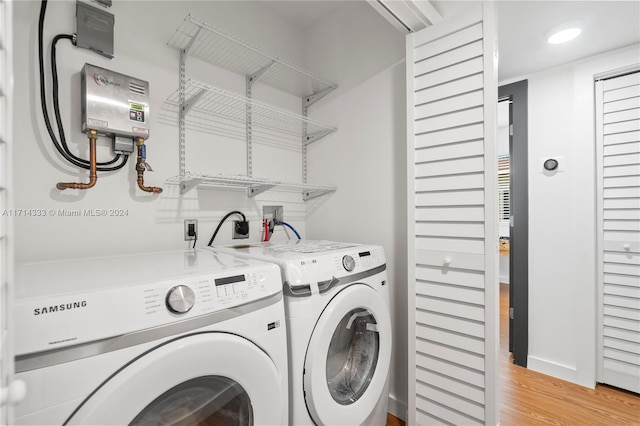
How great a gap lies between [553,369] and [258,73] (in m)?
2.91

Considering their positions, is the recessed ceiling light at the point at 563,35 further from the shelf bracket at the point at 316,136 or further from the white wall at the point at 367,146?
the shelf bracket at the point at 316,136

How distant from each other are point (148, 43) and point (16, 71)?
54cm

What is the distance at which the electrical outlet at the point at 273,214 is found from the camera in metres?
1.93

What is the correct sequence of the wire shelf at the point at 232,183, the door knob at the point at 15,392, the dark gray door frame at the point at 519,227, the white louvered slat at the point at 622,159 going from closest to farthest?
1. the door knob at the point at 15,392
2. the wire shelf at the point at 232,183
3. the white louvered slat at the point at 622,159
4. the dark gray door frame at the point at 519,227

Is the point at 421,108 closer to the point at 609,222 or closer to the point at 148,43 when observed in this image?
the point at 148,43

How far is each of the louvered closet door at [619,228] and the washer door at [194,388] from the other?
7.58 feet

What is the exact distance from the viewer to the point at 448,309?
1.37 m

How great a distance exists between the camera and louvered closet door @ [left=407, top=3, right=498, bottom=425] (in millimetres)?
1250

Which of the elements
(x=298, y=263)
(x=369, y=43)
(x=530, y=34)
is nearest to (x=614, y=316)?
(x=530, y=34)

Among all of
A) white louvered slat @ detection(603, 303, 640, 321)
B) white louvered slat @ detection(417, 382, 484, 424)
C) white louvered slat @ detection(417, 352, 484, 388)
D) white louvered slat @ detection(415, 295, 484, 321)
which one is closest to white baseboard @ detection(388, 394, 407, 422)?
white louvered slat @ detection(417, 382, 484, 424)

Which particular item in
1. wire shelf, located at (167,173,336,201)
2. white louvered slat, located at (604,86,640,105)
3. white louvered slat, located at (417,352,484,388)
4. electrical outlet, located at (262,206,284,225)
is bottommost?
white louvered slat, located at (417,352,484,388)

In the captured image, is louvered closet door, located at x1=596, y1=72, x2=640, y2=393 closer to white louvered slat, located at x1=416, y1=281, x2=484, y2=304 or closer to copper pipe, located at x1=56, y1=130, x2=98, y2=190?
white louvered slat, located at x1=416, y1=281, x2=484, y2=304

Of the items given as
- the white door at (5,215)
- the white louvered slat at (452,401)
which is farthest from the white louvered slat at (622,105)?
the white door at (5,215)

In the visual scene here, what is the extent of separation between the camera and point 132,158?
54.7 inches
